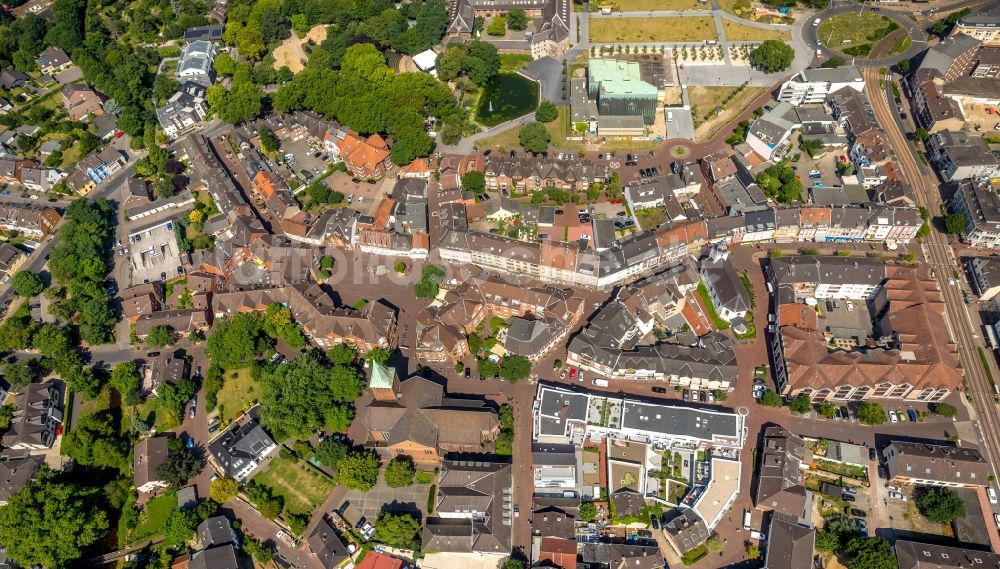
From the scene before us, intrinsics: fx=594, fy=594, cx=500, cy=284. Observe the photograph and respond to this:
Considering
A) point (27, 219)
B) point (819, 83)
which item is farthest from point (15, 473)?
point (819, 83)

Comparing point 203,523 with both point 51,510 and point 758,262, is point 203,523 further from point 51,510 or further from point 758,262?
point 758,262

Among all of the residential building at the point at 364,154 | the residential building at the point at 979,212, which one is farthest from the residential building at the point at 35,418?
the residential building at the point at 979,212

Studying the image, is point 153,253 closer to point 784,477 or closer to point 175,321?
point 175,321

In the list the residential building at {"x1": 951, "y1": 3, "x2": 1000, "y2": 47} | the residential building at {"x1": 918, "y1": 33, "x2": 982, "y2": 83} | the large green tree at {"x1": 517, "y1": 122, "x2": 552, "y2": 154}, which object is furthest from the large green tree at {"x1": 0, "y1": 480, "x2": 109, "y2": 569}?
the residential building at {"x1": 951, "y1": 3, "x2": 1000, "y2": 47}

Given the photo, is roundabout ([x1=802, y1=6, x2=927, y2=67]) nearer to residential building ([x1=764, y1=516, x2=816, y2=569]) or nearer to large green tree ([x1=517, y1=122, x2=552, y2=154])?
large green tree ([x1=517, y1=122, x2=552, y2=154])

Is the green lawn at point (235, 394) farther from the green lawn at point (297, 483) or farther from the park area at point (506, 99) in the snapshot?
the park area at point (506, 99)
